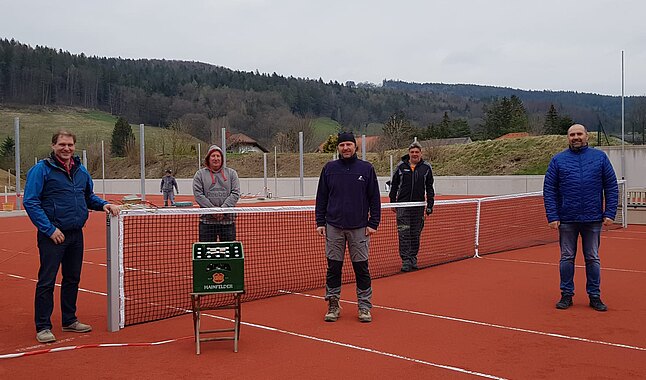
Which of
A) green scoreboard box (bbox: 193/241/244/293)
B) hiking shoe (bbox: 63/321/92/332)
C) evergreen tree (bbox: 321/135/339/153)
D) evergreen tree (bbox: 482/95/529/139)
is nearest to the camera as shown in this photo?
green scoreboard box (bbox: 193/241/244/293)

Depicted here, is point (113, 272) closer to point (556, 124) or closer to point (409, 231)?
point (409, 231)

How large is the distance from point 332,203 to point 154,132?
90.1 metres

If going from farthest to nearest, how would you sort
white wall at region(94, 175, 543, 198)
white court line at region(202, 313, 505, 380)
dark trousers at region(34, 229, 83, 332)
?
white wall at region(94, 175, 543, 198) < dark trousers at region(34, 229, 83, 332) < white court line at region(202, 313, 505, 380)

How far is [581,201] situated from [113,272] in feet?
16.1

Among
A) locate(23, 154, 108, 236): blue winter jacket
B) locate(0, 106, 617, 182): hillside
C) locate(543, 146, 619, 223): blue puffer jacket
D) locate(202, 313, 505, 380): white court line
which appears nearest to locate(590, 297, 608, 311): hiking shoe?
locate(543, 146, 619, 223): blue puffer jacket

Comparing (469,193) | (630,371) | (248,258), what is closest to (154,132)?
(469,193)

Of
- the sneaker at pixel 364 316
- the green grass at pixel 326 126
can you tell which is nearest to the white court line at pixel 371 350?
the sneaker at pixel 364 316

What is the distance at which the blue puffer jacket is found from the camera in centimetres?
693

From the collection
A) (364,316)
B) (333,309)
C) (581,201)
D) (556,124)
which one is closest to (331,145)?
(556,124)

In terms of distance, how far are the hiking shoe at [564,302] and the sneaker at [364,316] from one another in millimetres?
2156

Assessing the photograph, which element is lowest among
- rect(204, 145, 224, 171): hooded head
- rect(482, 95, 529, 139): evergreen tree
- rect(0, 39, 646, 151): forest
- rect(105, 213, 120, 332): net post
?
rect(105, 213, 120, 332): net post

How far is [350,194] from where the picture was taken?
657cm

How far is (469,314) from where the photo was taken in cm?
686

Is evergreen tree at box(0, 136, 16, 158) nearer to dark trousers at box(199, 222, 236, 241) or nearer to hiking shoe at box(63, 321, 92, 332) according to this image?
dark trousers at box(199, 222, 236, 241)
